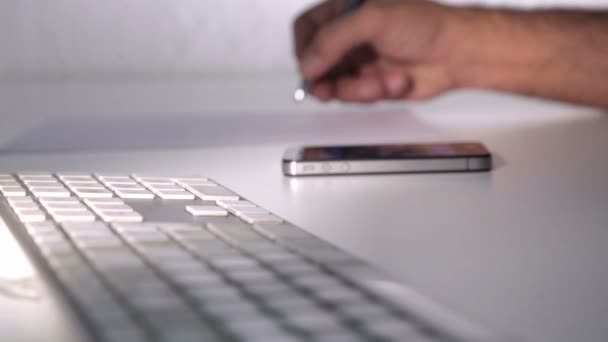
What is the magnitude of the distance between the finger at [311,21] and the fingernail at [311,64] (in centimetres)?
11

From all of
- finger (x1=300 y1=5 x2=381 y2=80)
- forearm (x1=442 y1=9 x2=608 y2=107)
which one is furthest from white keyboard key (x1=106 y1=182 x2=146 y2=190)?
forearm (x1=442 y1=9 x2=608 y2=107)

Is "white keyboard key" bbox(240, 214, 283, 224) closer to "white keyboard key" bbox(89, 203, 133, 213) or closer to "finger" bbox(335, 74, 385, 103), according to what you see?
"white keyboard key" bbox(89, 203, 133, 213)

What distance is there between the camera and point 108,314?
436mm

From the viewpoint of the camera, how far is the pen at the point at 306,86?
121cm

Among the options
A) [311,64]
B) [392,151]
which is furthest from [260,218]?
[311,64]

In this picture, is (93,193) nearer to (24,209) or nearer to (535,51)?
(24,209)

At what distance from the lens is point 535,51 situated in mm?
1213

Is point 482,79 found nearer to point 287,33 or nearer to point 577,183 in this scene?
point 577,183

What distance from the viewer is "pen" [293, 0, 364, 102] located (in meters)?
1.21

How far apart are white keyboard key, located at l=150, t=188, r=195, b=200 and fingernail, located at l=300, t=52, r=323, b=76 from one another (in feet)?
1.20

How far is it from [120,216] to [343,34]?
48 cm

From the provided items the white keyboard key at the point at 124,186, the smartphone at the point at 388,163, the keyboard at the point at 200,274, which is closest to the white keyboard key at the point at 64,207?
the keyboard at the point at 200,274

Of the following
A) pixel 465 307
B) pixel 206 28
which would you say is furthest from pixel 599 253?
pixel 206 28

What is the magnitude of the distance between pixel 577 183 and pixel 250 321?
1.94 feet
